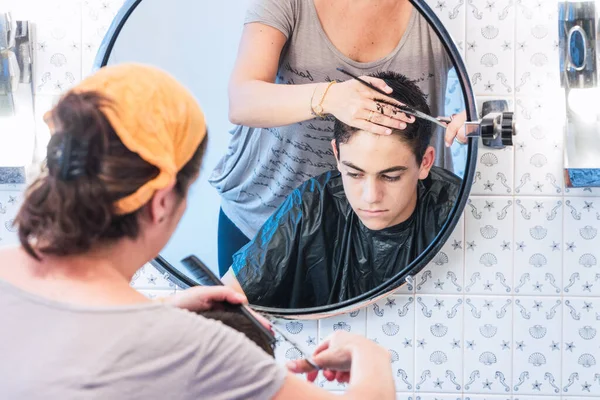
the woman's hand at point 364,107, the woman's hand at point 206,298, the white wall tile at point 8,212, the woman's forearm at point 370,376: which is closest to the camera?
the woman's forearm at point 370,376

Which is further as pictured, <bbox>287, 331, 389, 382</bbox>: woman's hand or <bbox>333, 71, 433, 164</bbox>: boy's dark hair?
<bbox>333, 71, 433, 164</bbox>: boy's dark hair

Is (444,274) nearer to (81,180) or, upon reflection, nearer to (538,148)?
(538,148)

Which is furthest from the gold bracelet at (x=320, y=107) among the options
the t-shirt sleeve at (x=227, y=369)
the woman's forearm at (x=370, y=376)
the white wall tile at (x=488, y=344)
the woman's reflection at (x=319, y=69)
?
the t-shirt sleeve at (x=227, y=369)

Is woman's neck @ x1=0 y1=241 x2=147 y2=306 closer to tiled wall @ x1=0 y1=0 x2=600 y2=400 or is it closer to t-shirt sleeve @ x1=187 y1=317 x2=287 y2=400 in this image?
t-shirt sleeve @ x1=187 y1=317 x2=287 y2=400

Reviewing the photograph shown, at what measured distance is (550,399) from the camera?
141cm

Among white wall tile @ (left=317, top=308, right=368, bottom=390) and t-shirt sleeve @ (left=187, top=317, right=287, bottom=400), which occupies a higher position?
t-shirt sleeve @ (left=187, top=317, right=287, bottom=400)

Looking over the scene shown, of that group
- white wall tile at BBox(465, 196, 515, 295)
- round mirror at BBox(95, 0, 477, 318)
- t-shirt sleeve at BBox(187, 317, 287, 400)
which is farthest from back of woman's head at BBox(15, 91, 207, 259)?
white wall tile at BBox(465, 196, 515, 295)

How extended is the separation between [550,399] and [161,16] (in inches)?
41.5

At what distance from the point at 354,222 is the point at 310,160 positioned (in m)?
0.14

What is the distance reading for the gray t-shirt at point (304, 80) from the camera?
132 centimetres

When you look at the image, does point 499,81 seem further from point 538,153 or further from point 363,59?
point 363,59

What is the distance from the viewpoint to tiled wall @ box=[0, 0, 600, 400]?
4.53 feet

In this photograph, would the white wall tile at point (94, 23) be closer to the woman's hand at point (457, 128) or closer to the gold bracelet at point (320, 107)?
A: the gold bracelet at point (320, 107)

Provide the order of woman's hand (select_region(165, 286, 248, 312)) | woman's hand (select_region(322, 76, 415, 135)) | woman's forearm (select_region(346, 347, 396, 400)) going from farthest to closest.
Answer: woman's hand (select_region(322, 76, 415, 135))
woman's hand (select_region(165, 286, 248, 312))
woman's forearm (select_region(346, 347, 396, 400))
